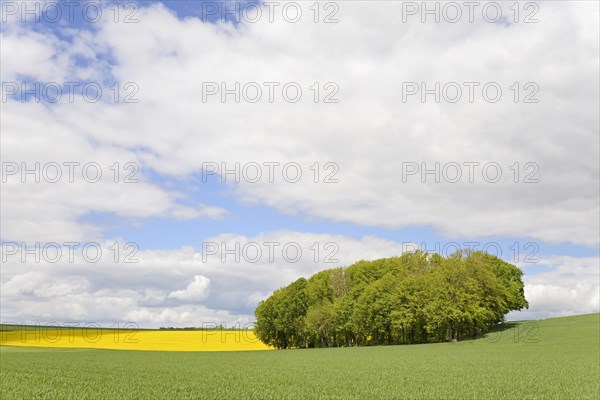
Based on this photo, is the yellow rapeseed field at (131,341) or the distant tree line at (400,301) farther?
the yellow rapeseed field at (131,341)

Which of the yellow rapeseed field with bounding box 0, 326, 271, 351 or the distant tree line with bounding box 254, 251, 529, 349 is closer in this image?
the distant tree line with bounding box 254, 251, 529, 349

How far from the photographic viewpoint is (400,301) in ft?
329

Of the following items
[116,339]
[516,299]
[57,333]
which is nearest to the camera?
[516,299]

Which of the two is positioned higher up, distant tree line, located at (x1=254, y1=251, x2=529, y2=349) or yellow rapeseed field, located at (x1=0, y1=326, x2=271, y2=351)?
distant tree line, located at (x1=254, y1=251, x2=529, y2=349)

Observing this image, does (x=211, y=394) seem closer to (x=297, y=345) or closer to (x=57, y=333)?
(x=297, y=345)

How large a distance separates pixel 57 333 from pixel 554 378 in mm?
147334

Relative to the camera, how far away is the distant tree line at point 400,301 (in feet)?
322

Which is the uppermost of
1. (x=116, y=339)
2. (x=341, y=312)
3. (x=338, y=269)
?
(x=338, y=269)

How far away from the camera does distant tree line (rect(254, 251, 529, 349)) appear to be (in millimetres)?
98062

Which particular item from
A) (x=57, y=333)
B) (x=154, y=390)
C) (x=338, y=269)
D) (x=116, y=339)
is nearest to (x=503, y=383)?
(x=154, y=390)

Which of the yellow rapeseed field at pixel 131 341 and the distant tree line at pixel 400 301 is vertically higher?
the distant tree line at pixel 400 301

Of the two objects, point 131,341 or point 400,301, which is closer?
point 400,301

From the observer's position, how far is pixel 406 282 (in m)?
102

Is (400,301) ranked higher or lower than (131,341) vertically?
higher
